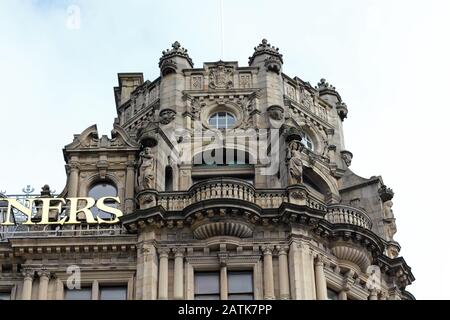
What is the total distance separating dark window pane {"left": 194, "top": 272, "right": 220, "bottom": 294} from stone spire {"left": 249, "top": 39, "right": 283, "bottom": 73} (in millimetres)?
12997

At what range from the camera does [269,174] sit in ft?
157

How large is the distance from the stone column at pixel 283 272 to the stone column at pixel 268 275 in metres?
0.37

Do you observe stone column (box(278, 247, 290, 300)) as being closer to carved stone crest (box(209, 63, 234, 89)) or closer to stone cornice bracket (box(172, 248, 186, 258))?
stone cornice bracket (box(172, 248, 186, 258))

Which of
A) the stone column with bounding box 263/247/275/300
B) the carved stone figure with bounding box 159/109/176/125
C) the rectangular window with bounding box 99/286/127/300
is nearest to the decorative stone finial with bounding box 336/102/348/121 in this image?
the carved stone figure with bounding box 159/109/176/125

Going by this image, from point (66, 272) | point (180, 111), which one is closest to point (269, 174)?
point (180, 111)

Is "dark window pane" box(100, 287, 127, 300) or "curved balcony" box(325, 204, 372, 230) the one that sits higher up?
"curved balcony" box(325, 204, 372, 230)

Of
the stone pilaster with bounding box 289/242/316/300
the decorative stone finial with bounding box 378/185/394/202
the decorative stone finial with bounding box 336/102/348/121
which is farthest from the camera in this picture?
the decorative stone finial with bounding box 336/102/348/121

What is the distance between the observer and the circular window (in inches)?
1999

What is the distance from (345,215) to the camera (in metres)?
45.9

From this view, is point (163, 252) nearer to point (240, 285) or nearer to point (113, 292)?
point (113, 292)

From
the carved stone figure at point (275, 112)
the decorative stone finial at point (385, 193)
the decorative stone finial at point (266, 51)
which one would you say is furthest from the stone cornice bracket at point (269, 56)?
the decorative stone finial at point (385, 193)
